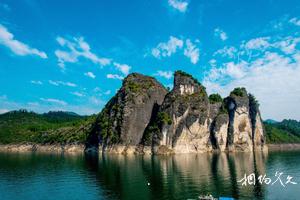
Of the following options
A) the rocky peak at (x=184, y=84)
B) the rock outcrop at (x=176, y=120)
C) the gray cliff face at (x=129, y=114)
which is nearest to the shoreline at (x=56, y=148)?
the rock outcrop at (x=176, y=120)

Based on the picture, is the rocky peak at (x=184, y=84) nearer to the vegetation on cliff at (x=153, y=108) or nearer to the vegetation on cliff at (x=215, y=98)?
the vegetation on cliff at (x=153, y=108)

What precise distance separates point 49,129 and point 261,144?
122834 mm

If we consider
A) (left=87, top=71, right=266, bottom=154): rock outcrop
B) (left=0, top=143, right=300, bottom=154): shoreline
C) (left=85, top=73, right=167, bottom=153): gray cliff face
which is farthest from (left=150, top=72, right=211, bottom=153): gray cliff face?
(left=0, top=143, right=300, bottom=154): shoreline

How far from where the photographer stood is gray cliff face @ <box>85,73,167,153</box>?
132000 millimetres

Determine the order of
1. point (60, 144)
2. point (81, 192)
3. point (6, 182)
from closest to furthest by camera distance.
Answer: point (81, 192)
point (6, 182)
point (60, 144)

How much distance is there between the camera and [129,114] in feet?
439

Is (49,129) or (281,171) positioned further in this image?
(49,129)

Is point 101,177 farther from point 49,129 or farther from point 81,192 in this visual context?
point 49,129

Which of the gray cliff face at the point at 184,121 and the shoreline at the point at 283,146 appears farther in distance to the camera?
the shoreline at the point at 283,146

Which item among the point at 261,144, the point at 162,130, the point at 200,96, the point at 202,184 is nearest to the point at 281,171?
the point at 202,184

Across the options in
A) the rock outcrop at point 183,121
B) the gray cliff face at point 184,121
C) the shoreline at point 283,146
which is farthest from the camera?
the shoreline at point 283,146

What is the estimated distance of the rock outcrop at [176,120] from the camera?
131m

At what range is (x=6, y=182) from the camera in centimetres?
6612

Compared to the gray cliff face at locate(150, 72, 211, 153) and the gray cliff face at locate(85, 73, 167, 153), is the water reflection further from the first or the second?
the gray cliff face at locate(85, 73, 167, 153)
